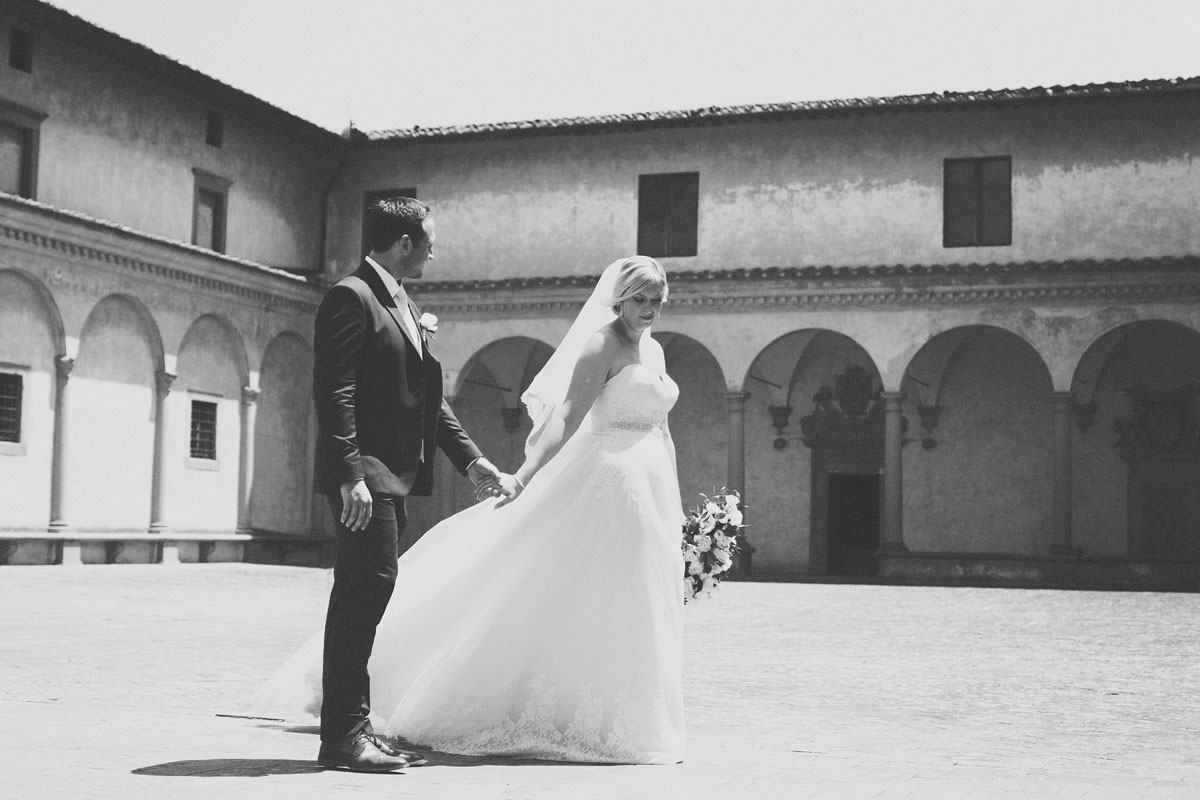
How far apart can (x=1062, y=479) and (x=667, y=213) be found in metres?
8.36

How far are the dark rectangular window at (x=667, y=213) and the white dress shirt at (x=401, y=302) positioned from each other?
A: 2182 centimetres

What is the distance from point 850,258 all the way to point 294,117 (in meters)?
10.3

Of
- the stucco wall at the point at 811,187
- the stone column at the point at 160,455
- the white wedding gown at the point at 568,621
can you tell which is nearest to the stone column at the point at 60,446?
the stone column at the point at 160,455

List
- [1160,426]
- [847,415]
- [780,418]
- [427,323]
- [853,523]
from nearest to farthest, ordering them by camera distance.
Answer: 1. [427,323]
2. [1160,426]
3. [847,415]
4. [853,523]
5. [780,418]

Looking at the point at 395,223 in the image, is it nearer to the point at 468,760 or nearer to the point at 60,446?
the point at 468,760

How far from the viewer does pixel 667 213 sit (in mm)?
27078

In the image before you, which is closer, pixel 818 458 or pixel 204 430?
pixel 204 430

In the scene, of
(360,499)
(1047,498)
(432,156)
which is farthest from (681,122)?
(360,499)

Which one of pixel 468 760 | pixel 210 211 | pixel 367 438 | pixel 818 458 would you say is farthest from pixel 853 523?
pixel 367 438

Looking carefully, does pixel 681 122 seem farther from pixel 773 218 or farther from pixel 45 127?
pixel 45 127

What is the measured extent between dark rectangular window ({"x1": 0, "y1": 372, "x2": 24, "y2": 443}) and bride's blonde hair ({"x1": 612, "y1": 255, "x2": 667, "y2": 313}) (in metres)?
17.4

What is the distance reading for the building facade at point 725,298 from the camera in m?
22.6

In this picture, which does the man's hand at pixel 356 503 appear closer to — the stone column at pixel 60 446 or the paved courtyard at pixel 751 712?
the paved courtyard at pixel 751 712

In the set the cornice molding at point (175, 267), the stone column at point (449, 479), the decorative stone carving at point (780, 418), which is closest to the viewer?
the cornice molding at point (175, 267)
